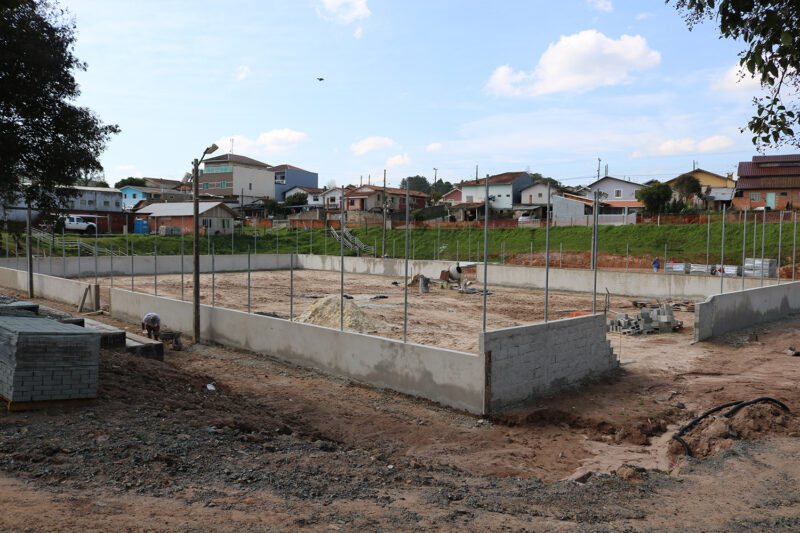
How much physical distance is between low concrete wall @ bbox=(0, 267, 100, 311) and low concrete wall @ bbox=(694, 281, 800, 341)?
23.6 m

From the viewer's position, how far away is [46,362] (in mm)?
8555

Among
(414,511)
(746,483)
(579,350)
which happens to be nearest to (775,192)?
(579,350)

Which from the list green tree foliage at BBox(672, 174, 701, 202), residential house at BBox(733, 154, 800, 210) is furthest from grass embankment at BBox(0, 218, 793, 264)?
green tree foliage at BBox(672, 174, 701, 202)

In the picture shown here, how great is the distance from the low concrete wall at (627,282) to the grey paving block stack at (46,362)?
27.4 metres

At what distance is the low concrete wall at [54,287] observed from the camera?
25873 mm

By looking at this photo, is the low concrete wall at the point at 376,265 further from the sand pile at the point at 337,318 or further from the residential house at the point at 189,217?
the sand pile at the point at 337,318

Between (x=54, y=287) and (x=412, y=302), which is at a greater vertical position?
(x=54, y=287)

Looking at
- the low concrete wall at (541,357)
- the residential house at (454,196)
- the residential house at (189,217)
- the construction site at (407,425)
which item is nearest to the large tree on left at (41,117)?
the construction site at (407,425)

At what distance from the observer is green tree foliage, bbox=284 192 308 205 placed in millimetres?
88250

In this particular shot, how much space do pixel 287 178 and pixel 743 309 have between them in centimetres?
8837

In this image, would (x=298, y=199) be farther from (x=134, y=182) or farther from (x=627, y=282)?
(x=627, y=282)

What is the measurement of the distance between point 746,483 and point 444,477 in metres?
4.23

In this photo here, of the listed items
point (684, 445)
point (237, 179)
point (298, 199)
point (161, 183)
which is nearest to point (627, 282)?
point (684, 445)

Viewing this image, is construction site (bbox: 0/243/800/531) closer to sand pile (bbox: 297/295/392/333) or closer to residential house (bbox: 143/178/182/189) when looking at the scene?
sand pile (bbox: 297/295/392/333)
